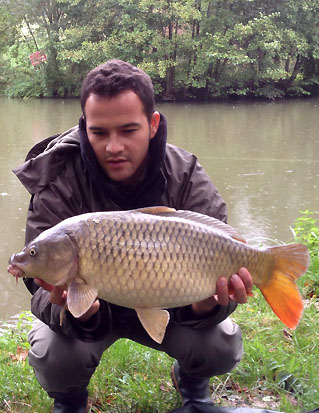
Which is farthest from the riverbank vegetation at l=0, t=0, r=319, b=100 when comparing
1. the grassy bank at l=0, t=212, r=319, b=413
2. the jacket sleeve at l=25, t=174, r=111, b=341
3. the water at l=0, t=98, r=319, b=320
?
the jacket sleeve at l=25, t=174, r=111, b=341

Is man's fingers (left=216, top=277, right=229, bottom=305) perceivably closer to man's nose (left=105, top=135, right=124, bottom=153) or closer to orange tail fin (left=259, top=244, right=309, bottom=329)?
orange tail fin (left=259, top=244, right=309, bottom=329)

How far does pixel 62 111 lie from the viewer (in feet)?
34.2

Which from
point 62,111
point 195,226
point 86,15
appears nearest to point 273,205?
point 195,226

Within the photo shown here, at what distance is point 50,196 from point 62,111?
9.42 metres

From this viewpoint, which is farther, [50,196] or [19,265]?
[50,196]

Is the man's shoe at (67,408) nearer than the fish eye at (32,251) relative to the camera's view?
No

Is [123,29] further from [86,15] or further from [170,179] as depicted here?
[170,179]

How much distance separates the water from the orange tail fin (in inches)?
65.0

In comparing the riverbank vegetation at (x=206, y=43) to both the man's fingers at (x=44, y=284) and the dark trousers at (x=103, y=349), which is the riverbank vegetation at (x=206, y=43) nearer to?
the dark trousers at (x=103, y=349)

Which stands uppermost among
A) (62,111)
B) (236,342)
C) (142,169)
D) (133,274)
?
(142,169)

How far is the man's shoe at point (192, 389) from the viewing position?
4.59ft

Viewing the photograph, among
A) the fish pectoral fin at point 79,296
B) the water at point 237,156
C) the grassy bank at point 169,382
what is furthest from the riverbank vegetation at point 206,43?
the fish pectoral fin at point 79,296

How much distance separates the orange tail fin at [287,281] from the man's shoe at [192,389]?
0.37 metres

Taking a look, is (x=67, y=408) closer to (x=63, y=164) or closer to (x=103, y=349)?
(x=103, y=349)
